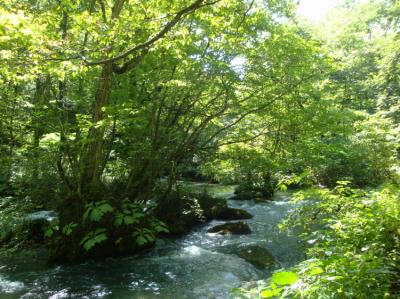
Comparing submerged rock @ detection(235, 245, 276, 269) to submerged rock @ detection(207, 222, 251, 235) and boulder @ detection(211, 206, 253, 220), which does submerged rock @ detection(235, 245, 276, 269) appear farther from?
boulder @ detection(211, 206, 253, 220)

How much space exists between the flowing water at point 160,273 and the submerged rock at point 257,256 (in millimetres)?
145

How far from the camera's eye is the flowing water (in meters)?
6.05

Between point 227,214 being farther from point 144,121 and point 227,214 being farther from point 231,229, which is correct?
point 144,121

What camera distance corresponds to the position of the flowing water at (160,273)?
6055 mm

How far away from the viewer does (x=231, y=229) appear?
10.2 metres

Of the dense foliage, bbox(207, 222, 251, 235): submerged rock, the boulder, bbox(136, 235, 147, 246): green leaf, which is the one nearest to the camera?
the dense foliage

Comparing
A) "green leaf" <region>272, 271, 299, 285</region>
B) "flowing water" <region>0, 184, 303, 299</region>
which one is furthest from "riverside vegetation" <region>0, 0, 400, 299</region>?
"green leaf" <region>272, 271, 299, 285</region>

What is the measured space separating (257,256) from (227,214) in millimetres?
4072

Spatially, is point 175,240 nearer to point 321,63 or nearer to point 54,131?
point 54,131

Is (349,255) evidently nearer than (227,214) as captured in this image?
Yes

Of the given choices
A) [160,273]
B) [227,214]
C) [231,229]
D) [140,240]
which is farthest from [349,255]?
[227,214]

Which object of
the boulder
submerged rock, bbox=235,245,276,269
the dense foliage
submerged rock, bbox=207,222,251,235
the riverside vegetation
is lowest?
submerged rock, bbox=235,245,276,269

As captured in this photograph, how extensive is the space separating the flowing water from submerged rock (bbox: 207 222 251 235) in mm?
565

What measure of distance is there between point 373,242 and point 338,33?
26406 millimetres
